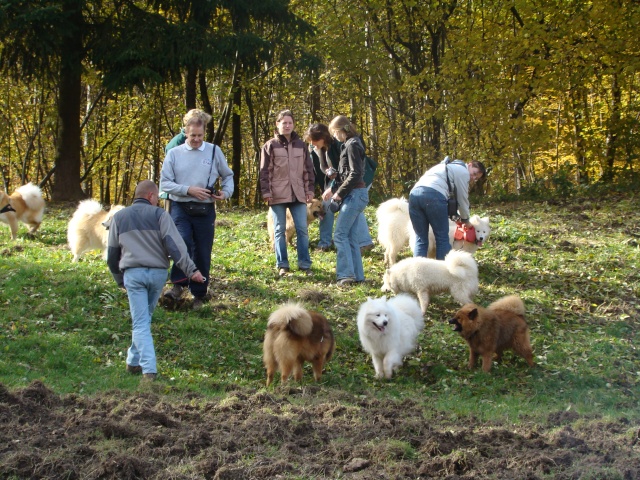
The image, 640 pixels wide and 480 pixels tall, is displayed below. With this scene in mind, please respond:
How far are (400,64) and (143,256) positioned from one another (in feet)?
49.7

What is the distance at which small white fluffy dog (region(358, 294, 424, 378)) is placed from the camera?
6551mm

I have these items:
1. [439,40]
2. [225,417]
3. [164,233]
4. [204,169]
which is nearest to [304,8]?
[439,40]

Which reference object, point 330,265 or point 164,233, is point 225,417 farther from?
point 330,265

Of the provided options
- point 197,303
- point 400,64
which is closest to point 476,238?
point 197,303

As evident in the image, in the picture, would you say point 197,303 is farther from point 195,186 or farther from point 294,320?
point 294,320

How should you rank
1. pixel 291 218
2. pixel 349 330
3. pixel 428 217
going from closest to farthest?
pixel 349 330
pixel 428 217
pixel 291 218

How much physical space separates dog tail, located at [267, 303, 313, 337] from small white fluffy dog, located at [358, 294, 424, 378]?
0.69m

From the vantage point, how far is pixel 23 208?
39.3 feet

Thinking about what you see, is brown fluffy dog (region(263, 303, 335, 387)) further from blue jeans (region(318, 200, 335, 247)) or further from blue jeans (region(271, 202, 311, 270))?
blue jeans (region(318, 200, 335, 247))

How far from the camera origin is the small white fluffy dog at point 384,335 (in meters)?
6.55

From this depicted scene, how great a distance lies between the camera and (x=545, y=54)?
54.6ft

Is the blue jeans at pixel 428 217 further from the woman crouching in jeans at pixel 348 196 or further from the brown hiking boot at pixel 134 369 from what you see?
the brown hiking boot at pixel 134 369

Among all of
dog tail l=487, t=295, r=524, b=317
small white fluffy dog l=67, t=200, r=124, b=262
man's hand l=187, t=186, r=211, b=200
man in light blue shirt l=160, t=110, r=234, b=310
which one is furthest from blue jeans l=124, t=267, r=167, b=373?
small white fluffy dog l=67, t=200, r=124, b=262

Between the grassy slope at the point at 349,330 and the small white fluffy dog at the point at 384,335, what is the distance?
0.62 ft
